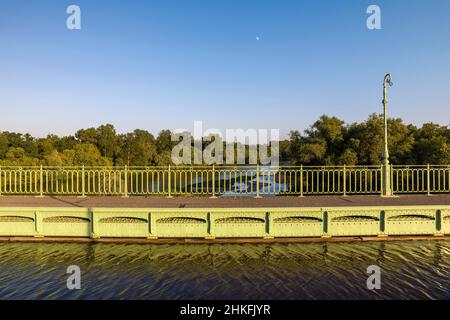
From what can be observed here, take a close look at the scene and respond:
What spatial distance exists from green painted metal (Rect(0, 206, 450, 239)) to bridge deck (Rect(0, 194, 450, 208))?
50.7 inches

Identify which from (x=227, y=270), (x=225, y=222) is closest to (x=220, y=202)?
(x=225, y=222)

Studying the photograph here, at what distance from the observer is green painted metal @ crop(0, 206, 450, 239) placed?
8.88 meters

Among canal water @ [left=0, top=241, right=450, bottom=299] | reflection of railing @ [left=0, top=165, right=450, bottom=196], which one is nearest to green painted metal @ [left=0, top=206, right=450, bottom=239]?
canal water @ [left=0, top=241, right=450, bottom=299]

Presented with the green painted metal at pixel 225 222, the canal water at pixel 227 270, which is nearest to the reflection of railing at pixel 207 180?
the green painted metal at pixel 225 222

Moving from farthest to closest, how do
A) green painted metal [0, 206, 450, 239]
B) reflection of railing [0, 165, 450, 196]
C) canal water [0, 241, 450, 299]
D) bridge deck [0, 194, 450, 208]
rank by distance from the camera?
1. reflection of railing [0, 165, 450, 196]
2. bridge deck [0, 194, 450, 208]
3. green painted metal [0, 206, 450, 239]
4. canal water [0, 241, 450, 299]

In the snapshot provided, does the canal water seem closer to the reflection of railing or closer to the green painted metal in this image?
the green painted metal

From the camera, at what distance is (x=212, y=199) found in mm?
12008

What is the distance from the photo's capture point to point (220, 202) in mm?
11203

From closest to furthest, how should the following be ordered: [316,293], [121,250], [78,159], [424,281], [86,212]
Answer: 1. [316,293]
2. [424,281]
3. [121,250]
4. [86,212]
5. [78,159]

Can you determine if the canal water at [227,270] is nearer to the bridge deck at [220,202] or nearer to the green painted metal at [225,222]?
the green painted metal at [225,222]
